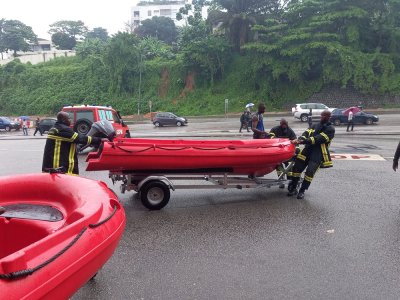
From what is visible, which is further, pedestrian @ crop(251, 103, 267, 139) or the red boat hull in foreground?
pedestrian @ crop(251, 103, 267, 139)

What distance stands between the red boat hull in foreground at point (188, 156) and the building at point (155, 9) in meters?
107

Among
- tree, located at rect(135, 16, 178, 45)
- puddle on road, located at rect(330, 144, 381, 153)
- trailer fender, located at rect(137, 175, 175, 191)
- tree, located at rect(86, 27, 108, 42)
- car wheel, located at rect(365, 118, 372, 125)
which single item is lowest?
car wheel, located at rect(365, 118, 372, 125)

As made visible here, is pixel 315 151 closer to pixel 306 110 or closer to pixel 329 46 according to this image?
pixel 306 110

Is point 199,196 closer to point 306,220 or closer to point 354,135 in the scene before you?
point 306,220

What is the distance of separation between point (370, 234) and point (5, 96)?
58.7 meters

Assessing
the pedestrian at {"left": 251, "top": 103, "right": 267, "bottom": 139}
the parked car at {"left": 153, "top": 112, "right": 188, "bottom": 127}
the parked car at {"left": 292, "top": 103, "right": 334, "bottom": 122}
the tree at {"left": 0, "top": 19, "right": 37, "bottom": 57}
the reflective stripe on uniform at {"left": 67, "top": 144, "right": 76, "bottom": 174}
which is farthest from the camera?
the tree at {"left": 0, "top": 19, "right": 37, "bottom": 57}

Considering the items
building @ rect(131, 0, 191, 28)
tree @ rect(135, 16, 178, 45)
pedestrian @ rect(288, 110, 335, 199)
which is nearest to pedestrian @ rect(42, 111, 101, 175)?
pedestrian @ rect(288, 110, 335, 199)

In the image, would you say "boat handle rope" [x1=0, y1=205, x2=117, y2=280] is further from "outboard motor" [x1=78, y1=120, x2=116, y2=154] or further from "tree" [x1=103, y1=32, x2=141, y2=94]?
"tree" [x1=103, y1=32, x2=141, y2=94]

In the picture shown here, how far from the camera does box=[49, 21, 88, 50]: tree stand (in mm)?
84938

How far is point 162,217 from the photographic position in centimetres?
623

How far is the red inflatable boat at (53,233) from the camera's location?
86.0 inches

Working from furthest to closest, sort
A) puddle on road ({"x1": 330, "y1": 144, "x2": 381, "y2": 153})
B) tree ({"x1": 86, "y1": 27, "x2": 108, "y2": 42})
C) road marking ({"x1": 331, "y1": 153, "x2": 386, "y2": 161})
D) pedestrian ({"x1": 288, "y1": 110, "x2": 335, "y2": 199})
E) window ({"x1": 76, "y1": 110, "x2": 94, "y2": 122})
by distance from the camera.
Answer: tree ({"x1": 86, "y1": 27, "x2": 108, "y2": 42}) → window ({"x1": 76, "y1": 110, "x2": 94, "y2": 122}) → puddle on road ({"x1": 330, "y1": 144, "x2": 381, "y2": 153}) → road marking ({"x1": 331, "y1": 153, "x2": 386, "y2": 161}) → pedestrian ({"x1": 288, "y1": 110, "x2": 335, "y2": 199})

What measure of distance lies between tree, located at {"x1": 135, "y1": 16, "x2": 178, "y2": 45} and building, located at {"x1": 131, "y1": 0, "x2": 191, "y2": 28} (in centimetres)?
3167

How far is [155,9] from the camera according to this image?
4338 inches
